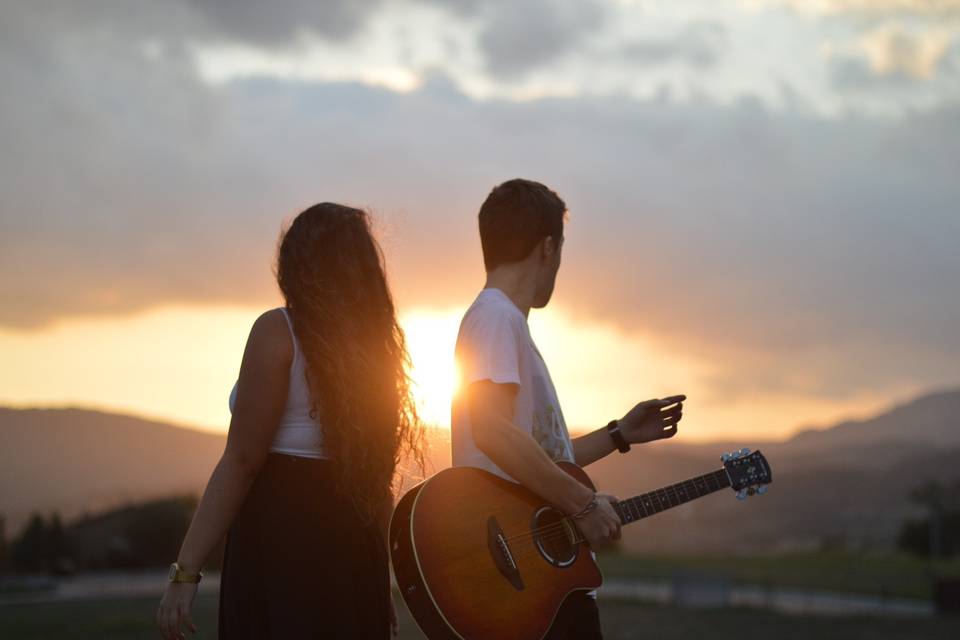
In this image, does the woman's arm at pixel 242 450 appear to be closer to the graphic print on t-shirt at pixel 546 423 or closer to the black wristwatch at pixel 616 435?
the graphic print on t-shirt at pixel 546 423

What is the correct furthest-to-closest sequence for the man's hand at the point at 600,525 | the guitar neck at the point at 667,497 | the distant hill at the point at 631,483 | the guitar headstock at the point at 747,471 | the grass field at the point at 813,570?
1. the distant hill at the point at 631,483
2. the grass field at the point at 813,570
3. the guitar headstock at the point at 747,471
4. the guitar neck at the point at 667,497
5. the man's hand at the point at 600,525

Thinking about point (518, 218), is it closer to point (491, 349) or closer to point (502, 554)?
point (491, 349)

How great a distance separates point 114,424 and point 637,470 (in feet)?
184

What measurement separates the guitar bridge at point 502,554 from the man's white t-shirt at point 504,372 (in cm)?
22

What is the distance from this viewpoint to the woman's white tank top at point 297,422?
158 inches

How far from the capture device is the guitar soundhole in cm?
428

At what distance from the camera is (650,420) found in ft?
16.2

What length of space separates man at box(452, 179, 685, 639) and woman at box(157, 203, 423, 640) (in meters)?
0.34

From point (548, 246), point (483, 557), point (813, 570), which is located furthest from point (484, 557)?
point (813, 570)

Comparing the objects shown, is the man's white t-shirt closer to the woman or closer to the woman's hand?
the woman

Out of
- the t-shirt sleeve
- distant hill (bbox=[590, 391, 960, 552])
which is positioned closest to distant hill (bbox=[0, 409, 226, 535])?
distant hill (bbox=[590, 391, 960, 552])

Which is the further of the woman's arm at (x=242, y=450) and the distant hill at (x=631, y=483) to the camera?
the distant hill at (x=631, y=483)

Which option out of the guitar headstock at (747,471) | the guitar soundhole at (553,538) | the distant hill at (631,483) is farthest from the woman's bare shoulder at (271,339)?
the distant hill at (631,483)

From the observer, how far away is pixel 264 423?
391 cm
